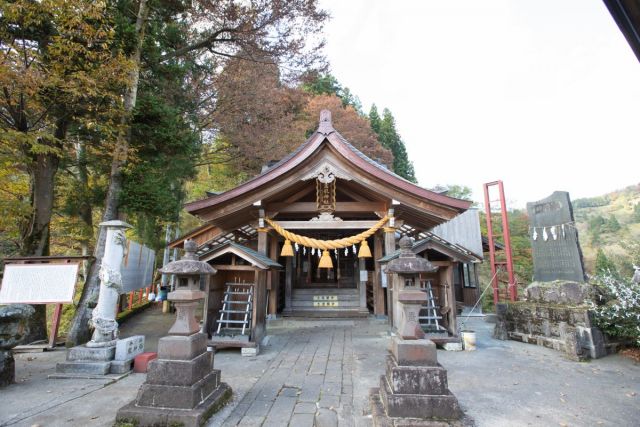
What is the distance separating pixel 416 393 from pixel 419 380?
0.43ft

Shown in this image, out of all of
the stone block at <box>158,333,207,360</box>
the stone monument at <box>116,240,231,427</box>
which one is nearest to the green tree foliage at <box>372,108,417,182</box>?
the stone monument at <box>116,240,231,427</box>

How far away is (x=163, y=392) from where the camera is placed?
3.27m

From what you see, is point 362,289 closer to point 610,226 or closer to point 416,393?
point 416,393

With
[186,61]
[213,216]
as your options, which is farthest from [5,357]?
[186,61]

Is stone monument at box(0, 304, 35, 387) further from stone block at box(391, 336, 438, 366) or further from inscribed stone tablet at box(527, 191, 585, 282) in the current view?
inscribed stone tablet at box(527, 191, 585, 282)

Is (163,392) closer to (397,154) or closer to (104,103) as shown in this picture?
(104,103)

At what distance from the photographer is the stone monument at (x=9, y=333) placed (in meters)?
4.46

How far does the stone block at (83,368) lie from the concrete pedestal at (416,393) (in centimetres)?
454

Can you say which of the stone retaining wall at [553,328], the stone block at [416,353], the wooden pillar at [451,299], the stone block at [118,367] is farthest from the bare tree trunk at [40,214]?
the stone retaining wall at [553,328]

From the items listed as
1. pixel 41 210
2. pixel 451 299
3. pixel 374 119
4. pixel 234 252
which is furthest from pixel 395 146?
pixel 41 210

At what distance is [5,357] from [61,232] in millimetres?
9808

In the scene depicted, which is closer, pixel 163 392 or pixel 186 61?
pixel 163 392

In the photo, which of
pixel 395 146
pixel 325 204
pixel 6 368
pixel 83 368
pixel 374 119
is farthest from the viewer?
pixel 374 119

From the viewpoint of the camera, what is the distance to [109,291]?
18.4 ft
